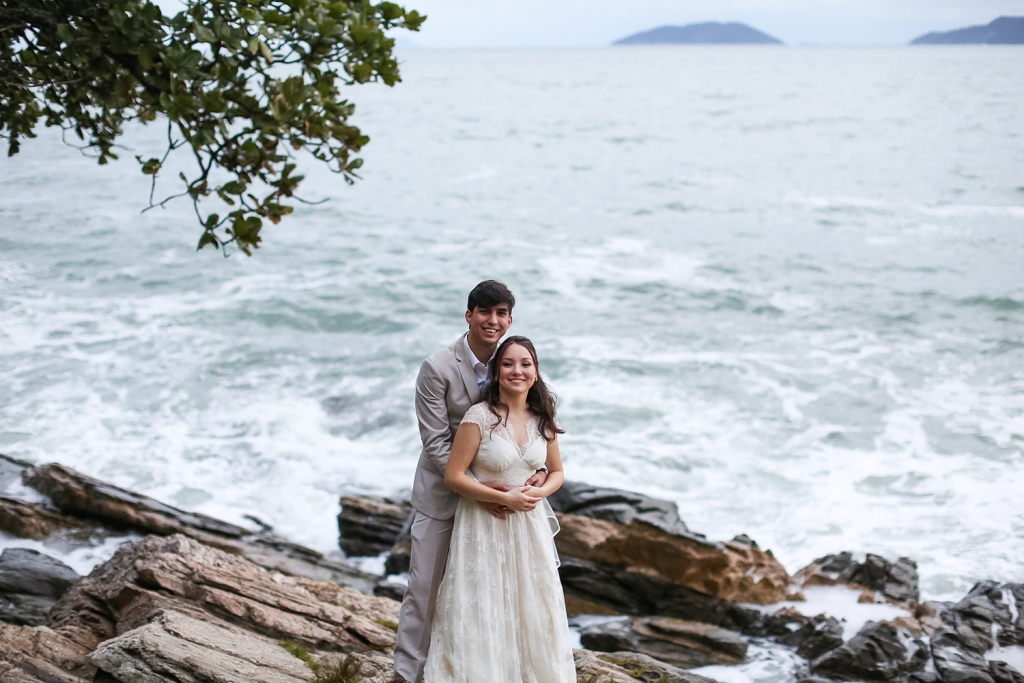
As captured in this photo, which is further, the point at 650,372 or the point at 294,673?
the point at 650,372

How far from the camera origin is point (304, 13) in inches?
195

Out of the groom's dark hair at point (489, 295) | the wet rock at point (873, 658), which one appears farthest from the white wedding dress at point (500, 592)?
the wet rock at point (873, 658)

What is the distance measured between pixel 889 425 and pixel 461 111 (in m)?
64.1

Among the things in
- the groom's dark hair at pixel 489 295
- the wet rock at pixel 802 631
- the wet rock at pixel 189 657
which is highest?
the groom's dark hair at pixel 489 295

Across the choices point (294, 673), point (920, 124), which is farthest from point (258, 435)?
point (920, 124)

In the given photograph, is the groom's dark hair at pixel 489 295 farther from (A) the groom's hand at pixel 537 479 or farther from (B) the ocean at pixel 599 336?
(B) the ocean at pixel 599 336

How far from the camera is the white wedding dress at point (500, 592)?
184 inches

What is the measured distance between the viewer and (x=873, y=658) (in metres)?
7.75

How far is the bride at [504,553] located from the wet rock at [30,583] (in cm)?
439

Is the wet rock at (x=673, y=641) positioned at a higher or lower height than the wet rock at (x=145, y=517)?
lower

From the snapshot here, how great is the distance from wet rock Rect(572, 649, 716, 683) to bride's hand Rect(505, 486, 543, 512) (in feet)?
5.60

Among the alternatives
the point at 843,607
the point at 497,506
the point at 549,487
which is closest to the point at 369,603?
the point at 497,506

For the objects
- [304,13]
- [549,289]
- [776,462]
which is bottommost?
[776,462]

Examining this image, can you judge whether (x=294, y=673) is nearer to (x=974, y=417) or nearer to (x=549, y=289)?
→ (x=974, y=417)
